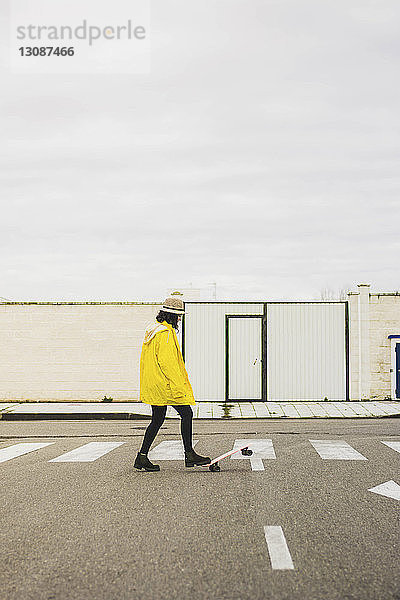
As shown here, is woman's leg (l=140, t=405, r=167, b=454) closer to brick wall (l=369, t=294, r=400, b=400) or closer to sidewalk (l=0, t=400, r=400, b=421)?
sidewalk (l=0, t=400, r=400, b=421)

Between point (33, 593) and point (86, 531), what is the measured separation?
165cm

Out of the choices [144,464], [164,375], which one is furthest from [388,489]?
[144,464]

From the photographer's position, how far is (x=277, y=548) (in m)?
5.74

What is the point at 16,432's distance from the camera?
16781 mm

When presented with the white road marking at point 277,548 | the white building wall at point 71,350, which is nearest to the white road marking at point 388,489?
the white road marking at point 277,548

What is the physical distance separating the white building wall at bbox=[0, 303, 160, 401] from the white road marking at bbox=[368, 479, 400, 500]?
17.9m

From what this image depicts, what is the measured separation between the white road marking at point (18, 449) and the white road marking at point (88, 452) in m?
0.70

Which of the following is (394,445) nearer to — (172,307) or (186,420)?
(186,420)

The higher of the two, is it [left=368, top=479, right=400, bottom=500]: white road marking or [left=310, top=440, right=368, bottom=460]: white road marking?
[left=368, top=479, right=400, bottom=500]: white road marking

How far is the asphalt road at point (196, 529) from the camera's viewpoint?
15.9 feet

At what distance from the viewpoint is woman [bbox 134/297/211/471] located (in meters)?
9.30

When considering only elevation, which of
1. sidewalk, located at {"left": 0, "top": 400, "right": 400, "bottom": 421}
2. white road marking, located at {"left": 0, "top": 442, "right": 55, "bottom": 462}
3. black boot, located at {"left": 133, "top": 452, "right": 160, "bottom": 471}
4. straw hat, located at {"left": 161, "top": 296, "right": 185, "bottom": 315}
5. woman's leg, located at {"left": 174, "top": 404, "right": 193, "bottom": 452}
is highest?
straw hat, located at {"left": 161, "top": 296, "right": 185, "bottom": 315}

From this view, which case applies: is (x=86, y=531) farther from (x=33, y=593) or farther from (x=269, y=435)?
(x=269, y=435)

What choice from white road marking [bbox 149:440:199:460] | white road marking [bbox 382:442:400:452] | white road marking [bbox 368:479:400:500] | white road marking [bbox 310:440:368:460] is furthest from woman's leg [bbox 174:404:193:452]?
white road marking [bbox 382:442:400:452]
